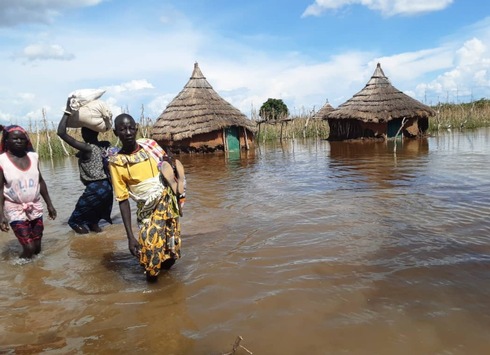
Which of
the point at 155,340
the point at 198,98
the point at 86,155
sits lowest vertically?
the point at 155,340

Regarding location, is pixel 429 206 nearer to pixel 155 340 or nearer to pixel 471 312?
pixel 471 312

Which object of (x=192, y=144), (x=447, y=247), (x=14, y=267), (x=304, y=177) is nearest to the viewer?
(x=447, y=247)

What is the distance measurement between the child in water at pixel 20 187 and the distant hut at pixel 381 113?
54.0ft

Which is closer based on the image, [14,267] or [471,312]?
[471,312]

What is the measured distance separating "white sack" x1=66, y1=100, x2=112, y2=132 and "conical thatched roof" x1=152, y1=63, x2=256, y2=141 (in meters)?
11.7

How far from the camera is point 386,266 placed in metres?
3.40

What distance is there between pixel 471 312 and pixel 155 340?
1959 millimetres

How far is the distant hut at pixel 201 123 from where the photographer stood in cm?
1662

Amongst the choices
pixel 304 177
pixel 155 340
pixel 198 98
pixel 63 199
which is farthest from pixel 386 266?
pixel 198 98

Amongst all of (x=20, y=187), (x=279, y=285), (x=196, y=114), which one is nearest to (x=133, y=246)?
(x=279, y=285)

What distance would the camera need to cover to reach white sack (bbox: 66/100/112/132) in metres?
4.49

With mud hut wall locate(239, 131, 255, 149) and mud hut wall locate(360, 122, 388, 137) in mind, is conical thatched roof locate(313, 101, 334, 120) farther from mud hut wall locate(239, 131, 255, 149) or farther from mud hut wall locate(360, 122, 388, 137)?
mud hut wall locate(239, 131, 255, 149)

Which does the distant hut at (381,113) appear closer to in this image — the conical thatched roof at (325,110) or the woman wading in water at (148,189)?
the conical thatched roof at (325,110)

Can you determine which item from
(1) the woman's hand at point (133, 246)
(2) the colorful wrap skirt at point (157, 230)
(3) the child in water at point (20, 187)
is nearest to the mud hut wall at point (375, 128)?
(3) the child in water at point (20, 187)
